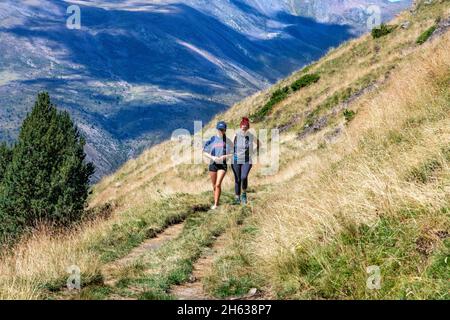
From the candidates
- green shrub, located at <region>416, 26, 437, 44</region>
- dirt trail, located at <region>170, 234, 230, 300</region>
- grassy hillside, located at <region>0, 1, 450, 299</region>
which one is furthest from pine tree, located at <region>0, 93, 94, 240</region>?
dirt trail, located at <region>170, 234, 230, 300</region>

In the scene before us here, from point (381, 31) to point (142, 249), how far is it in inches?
1206

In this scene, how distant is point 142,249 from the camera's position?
981 cm

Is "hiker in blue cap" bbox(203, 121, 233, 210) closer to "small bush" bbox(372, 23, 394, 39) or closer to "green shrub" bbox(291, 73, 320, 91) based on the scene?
"green shrub" bbox(291, 73, 320, 91)

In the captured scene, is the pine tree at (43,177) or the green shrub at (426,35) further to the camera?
the pine tree at (43,177)

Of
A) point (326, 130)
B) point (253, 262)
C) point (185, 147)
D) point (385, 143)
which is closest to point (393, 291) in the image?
point (253, 262)

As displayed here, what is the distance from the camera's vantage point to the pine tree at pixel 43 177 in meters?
31.9

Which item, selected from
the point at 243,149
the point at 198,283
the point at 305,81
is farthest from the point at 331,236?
the point at 305,81

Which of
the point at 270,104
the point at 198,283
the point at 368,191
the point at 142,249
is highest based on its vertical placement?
the point at 270,104

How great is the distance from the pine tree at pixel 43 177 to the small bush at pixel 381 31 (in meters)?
22.3

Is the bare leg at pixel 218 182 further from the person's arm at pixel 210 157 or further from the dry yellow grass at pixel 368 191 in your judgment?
the dry yellow grass at pixel 368 191

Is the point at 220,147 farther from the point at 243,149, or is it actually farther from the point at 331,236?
the point at 331,236

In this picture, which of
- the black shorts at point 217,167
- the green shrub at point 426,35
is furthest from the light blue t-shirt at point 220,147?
the green shrub at point 426,35
